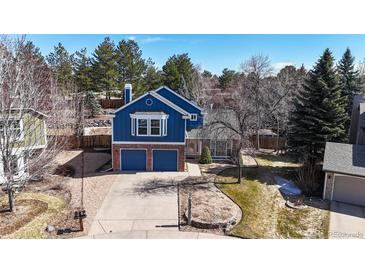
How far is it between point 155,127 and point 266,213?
8011 millimetres

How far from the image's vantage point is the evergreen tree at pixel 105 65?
32.0m

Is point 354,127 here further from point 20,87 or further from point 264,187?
point 20,87

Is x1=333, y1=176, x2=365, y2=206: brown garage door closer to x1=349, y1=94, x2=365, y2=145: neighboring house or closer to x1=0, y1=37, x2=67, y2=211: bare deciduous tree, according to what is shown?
x1=349, y1=94, x2=365, y2=145: neighboring house

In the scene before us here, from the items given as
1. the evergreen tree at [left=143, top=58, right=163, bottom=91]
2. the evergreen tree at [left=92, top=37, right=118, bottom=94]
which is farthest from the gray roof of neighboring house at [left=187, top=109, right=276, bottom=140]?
the evergreen tree at [left=92, top=37, right=118, bottom=94]

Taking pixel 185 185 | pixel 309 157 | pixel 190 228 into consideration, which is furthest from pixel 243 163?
pixel 190 228

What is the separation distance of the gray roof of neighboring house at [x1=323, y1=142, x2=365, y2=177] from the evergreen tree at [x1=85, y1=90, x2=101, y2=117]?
83.1 ft

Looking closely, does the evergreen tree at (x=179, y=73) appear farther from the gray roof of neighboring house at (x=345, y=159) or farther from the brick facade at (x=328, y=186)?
the brick facade at (x=328, y=186)

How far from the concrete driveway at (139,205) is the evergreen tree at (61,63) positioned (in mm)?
18548

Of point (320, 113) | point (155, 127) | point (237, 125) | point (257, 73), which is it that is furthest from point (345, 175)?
point (257, 73)

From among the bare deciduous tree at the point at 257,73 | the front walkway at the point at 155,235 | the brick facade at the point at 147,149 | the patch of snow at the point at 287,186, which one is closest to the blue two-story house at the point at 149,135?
the brick facade at the point at 147,149

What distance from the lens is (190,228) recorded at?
11172 millimetres

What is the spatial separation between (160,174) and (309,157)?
29.7 ft

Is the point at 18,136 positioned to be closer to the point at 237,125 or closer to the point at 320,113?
the point at 237,125

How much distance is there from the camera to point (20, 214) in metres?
12.2
